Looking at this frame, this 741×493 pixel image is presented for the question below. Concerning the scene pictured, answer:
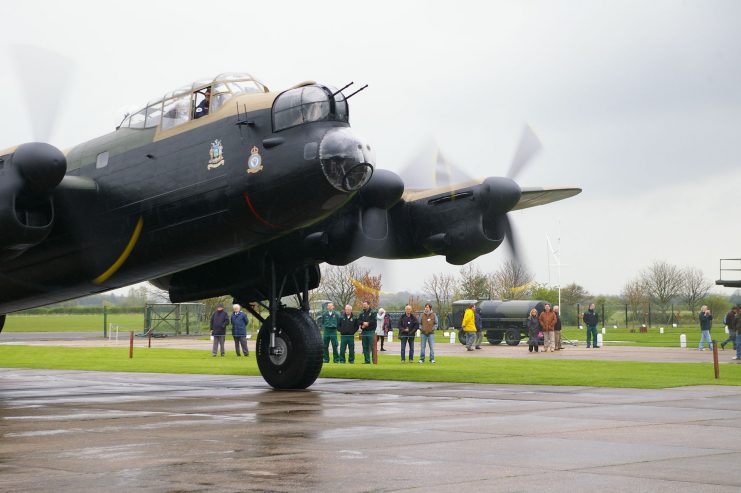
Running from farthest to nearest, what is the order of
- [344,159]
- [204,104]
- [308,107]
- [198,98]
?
[198,98], [204,104], [308,107], [344,159]

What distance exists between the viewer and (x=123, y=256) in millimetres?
17641

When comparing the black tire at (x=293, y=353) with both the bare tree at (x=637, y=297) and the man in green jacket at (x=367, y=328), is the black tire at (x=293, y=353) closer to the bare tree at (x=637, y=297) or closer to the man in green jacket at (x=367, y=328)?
the man in green jacket at (x=367, y=328)

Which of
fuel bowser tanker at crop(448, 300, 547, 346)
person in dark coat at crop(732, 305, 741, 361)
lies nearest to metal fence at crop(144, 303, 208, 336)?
fuel bowser tanker at crop(448, 300, 547, 346)

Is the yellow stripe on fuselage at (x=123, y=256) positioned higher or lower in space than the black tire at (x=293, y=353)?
higher

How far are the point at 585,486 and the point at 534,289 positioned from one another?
83.6 metres

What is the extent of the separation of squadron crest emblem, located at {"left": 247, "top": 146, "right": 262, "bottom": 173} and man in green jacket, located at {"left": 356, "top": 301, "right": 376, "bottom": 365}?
52.8ft

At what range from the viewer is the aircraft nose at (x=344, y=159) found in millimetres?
15289

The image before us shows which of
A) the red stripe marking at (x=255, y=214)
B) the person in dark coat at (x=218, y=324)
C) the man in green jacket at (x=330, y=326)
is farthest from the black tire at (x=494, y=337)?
the red stripe marking at (x=255, y=214)

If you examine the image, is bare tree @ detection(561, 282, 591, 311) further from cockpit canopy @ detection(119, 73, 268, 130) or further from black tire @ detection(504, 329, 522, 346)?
cockpit canopy @ detection(119, 73, 268, 130)

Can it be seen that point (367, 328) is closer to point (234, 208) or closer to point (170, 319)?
point (234, 208)

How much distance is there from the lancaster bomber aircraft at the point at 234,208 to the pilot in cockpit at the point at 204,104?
23 millimetres

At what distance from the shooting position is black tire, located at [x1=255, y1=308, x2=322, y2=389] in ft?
64.7

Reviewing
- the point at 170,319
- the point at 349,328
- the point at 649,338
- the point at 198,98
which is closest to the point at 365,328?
the point at 349,328

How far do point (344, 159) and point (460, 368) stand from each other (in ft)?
46.2
